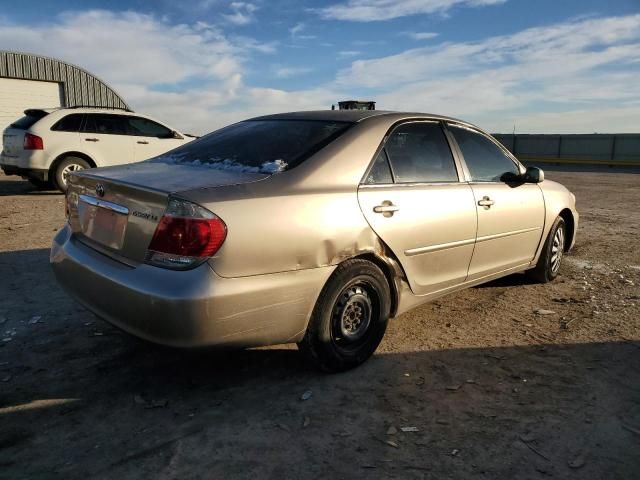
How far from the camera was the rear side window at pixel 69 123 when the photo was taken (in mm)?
9707

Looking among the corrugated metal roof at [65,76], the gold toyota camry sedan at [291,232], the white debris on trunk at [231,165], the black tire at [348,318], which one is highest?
the corrugated metal roof at [65,76]

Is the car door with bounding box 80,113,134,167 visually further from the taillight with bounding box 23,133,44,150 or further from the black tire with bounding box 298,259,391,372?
the black tire with bounding box 298,259,391,372

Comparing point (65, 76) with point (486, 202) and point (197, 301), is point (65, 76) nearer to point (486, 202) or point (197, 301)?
point (486, 202)

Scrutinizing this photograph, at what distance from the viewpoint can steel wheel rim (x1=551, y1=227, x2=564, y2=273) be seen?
5.04m

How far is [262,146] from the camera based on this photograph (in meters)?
3.31

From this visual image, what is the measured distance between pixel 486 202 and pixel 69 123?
871 cm

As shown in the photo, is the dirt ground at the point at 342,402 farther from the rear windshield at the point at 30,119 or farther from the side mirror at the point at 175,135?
the side mirror at the point at 175,135

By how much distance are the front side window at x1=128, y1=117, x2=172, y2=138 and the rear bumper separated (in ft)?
28.1

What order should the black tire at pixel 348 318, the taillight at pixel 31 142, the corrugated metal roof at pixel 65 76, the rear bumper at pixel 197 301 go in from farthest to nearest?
the corrugated metal roof at pixel 65 76
the taillight at pixel 31 142
the black tire at pixel 348 318
the rear bumper at pixel 197 301

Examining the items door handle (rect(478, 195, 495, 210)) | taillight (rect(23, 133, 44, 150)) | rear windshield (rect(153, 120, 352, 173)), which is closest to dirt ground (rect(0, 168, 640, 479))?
door handle (rect(478, 195, 495, 210))

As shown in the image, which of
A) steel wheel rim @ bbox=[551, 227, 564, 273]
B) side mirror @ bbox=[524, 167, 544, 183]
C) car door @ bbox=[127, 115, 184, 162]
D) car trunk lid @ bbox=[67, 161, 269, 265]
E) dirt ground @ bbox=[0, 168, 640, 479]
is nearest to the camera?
dirt ground @ bbox=[0, 168, 640, 479]

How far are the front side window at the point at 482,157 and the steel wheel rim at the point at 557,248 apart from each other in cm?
99

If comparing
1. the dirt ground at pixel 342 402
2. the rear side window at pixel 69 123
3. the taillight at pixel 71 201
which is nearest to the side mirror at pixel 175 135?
the rear side window at pixel 69 123

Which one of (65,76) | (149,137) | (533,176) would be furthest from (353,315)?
(65,76)
